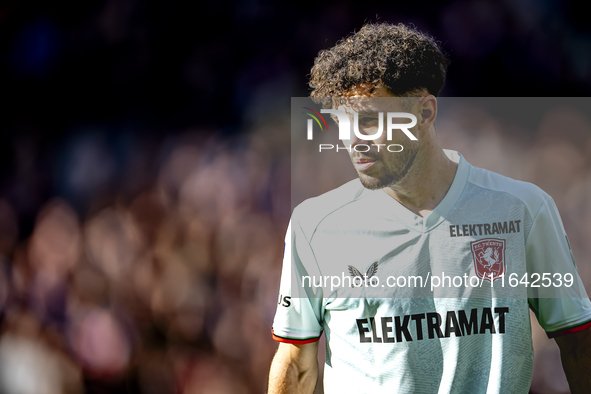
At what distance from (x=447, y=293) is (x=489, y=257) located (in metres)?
0.12

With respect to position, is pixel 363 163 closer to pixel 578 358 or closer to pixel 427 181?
pixel 427 181

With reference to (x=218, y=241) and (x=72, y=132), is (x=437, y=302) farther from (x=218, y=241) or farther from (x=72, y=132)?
(x=72, y=132)

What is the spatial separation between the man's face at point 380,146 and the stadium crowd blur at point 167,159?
0.72 feet

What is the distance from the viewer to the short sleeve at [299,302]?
0.91m

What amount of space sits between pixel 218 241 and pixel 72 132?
0.71 meters

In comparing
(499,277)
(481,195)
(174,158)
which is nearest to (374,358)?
(499,277)

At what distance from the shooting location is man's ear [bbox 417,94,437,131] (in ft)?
2.79

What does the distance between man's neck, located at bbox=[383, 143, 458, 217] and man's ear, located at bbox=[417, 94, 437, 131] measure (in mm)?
53

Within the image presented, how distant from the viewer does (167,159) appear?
135cm

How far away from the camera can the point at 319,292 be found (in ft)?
2.98

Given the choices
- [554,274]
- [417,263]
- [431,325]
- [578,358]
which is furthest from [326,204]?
[578,358]

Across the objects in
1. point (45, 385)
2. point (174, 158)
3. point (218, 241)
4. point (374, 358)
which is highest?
point (174, 158)

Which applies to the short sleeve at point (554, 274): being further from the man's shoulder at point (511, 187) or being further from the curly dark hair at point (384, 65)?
the curly dark hair at point (384, 65)

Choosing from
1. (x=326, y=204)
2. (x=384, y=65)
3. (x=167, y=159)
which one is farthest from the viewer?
(x=167, y=159)
